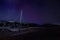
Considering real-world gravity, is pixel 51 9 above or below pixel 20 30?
above

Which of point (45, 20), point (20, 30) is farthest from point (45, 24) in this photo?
point (20, 30)

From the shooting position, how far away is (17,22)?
2074mm

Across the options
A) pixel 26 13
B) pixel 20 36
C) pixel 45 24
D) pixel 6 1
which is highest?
pixel 6 1

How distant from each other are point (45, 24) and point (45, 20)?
54mm

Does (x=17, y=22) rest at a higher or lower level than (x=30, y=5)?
lower

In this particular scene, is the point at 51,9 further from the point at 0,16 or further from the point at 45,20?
the point at 0,16

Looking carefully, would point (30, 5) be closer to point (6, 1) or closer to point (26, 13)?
point (26, 13)

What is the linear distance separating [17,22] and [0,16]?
242mm

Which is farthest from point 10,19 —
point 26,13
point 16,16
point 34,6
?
point 34,6

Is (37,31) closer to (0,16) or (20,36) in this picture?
(20,36)

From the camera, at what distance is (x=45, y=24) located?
81.0 inches

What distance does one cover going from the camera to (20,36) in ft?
6.77

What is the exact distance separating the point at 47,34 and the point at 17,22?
0.44 meters

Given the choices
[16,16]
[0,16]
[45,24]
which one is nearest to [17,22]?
→ [16,16]
